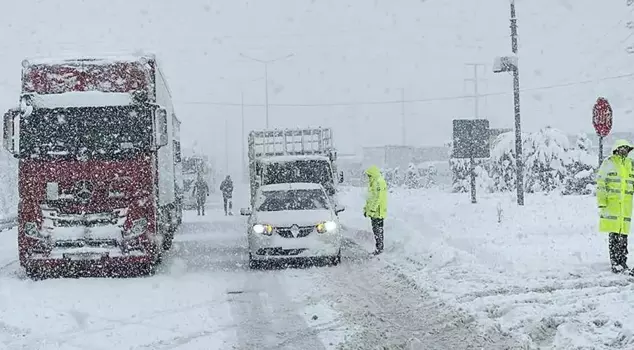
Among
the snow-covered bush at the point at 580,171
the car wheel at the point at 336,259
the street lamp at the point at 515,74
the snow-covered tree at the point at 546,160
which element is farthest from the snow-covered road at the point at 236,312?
the snow-covered tree at the point at 546,160

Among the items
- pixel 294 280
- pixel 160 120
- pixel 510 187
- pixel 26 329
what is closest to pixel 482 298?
pixel 294 280

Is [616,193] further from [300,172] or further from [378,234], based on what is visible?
[300,172]

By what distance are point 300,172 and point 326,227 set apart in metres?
5.89

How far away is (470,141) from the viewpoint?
2261 centimetres

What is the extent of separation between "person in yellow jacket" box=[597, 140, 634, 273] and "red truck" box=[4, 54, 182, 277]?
22.5ft

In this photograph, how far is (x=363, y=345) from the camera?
7.71m

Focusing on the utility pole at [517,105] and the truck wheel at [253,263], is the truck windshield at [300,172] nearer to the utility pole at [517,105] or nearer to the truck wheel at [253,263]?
the truck wheel at [253,263]

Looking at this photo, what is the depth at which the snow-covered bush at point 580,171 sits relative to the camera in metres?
35.0

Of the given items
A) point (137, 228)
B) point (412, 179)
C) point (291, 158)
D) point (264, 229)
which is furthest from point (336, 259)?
point (412, 179)

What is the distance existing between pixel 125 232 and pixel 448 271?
5069 mm

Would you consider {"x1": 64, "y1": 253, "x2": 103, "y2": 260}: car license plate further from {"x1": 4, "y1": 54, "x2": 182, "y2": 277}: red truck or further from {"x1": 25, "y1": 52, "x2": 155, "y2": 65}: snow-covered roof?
{"x1": 25, "y1": 52, "x2": 155, "y2": 65}: snow-covered roof

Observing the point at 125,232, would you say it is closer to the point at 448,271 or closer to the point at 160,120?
the point at 160,120

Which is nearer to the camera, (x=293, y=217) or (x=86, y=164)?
(x=86, y=164)

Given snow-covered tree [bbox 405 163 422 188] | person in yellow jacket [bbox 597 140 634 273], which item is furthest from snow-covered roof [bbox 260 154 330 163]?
snow-covered tree [bbox 405 163 422 188]
